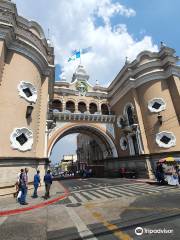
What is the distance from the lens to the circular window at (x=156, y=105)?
68.2 ft

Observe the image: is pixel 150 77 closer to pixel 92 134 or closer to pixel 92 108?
pixel 92 108

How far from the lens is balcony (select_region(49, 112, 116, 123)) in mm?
24825

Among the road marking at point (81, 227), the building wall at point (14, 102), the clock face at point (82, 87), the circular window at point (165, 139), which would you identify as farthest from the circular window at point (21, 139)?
the clock face at point (82, 87)

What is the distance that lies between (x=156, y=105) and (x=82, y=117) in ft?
34.7

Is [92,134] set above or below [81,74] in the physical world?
below

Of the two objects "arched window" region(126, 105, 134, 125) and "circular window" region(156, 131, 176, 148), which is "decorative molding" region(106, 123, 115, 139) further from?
"circular window" region(156, 131, 176, 148)

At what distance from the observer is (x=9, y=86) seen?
548 inches

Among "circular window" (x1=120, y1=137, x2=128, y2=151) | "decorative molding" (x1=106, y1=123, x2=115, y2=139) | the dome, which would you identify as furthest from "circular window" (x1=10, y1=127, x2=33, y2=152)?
the dome

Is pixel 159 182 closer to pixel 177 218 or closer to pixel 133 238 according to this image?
pixel 177 218

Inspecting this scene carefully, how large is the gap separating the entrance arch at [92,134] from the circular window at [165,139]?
787 cm

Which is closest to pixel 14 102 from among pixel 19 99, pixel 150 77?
pixel 19 99

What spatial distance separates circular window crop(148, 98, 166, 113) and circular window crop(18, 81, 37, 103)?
13.8m

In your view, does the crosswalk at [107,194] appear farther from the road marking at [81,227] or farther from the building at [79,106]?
the building at [79,106]

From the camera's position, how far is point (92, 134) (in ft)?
93.5
